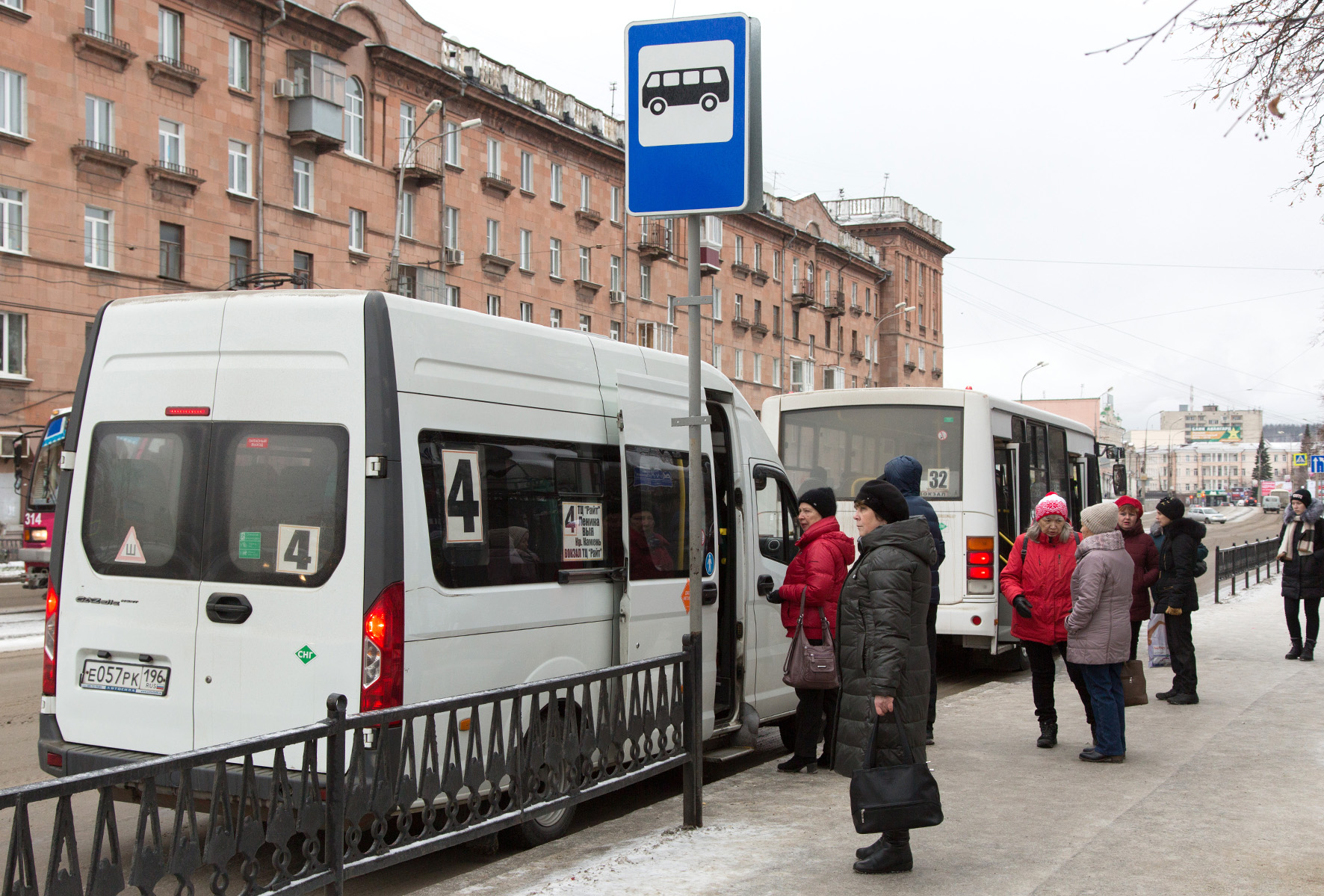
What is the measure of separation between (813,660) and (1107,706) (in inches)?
76.9

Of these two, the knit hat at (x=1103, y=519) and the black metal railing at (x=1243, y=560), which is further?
the black metal railing at (x=1243, y=560)

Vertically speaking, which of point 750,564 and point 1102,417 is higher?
point 1102,417

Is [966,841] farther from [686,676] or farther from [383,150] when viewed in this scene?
[383,150]

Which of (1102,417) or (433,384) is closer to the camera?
(433,384)

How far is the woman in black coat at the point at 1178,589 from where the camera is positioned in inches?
406

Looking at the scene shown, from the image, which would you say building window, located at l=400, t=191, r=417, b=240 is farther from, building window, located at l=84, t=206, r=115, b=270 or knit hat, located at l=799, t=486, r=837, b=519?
knit hat, located at l=799, t=486, r=837, b=519

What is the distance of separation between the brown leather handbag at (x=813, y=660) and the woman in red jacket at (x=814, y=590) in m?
0.03

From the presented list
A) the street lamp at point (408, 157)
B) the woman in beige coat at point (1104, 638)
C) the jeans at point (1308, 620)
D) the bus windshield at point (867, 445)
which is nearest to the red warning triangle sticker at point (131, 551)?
the woman in beige coat at point (1104, 638)

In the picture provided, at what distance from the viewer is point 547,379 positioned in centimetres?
631

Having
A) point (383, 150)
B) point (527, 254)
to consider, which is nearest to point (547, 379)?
point (383, 150)

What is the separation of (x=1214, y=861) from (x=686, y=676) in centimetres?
247

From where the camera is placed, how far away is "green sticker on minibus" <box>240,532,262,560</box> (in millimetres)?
5309

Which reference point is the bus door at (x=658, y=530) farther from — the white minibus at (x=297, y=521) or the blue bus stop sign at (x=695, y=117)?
the blue bus stop sign at (x=695, y=117)

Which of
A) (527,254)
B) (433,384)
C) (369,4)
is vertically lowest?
(433,384)
